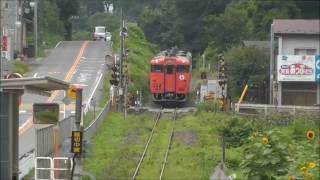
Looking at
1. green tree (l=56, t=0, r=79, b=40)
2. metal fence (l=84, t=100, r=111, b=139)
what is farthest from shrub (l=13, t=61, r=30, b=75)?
green tree (l=56, t=0, r=79, b=40)

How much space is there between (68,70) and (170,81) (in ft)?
34.7

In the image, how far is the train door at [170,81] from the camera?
44.3 metres

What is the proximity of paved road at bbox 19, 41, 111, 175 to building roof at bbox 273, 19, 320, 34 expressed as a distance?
1124 cm

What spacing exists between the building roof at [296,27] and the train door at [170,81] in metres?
6.47

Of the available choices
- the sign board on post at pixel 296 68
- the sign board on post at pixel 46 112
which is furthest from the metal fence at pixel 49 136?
the sign board on post at pixel 296 68

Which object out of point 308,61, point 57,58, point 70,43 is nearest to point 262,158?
point 308,61

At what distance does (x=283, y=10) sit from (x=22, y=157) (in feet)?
144

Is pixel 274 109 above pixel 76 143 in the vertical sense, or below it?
below

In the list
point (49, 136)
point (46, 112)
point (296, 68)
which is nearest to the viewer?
point (46, 112)

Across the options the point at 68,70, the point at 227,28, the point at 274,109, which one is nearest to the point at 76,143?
the point at 274,109

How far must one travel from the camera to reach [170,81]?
44438 millimetres

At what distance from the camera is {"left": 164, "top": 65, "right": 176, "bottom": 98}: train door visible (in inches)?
1743

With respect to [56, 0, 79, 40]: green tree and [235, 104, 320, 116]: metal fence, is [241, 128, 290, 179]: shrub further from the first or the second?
[56, 0, 79, 40]: green tree

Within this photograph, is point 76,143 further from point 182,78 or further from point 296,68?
point 296,68
